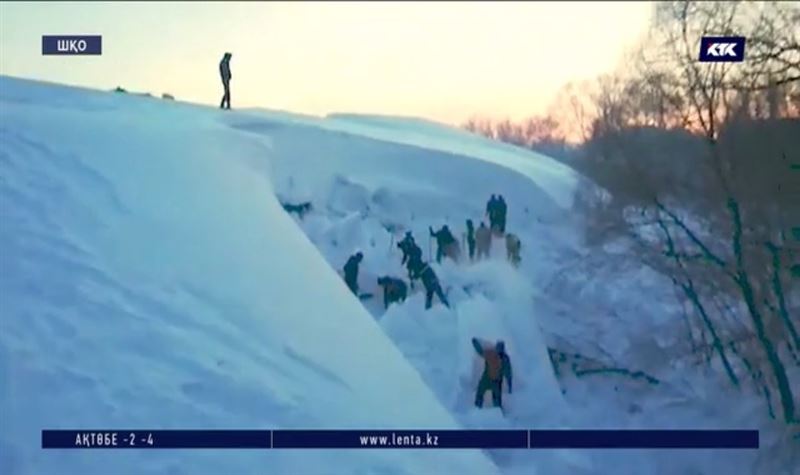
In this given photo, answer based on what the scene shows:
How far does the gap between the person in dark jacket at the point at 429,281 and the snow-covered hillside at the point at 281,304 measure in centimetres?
4

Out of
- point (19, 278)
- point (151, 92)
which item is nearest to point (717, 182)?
point (151, 92)

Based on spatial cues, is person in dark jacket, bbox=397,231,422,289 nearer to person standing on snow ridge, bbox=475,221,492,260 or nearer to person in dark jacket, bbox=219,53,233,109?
person standing on snow ridge, bbox=475,221,492,260

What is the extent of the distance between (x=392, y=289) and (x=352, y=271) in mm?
132

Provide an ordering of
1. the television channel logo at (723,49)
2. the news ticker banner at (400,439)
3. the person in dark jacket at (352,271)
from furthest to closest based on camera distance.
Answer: the person in dark jacket at (352,271) < the television channel logo at (723,49) < the news ticker banner at (400,439)

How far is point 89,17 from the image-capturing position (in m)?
3.83

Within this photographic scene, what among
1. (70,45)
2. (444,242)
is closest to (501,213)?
(444,242)

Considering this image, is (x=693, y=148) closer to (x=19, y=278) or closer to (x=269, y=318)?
(x=269, y=318)

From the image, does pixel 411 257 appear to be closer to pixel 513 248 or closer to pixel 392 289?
pixel 392 289

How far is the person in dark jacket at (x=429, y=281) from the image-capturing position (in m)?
3.86

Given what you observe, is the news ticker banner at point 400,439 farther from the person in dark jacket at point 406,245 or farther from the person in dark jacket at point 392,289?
the person in dark jacket at point 406,245

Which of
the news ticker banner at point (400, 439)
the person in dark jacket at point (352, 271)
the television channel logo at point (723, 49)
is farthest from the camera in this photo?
the person in dark jacket at point (352, 271)

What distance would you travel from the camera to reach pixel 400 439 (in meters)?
3.58

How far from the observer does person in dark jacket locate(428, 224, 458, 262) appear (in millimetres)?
3877

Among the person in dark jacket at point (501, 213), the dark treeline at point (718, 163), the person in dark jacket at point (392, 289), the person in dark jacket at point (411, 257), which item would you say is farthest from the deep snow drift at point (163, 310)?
the dark treeline at point (718, 163)
